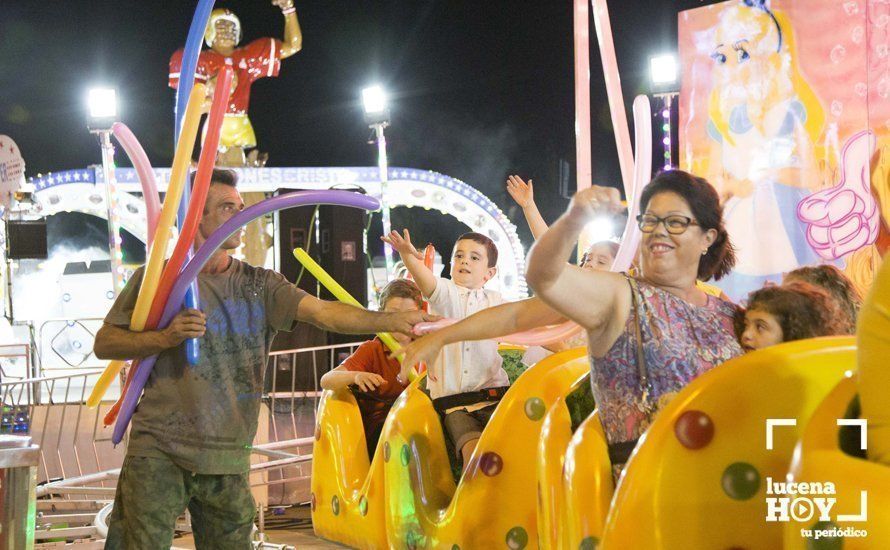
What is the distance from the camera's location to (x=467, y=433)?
3291 millimetres

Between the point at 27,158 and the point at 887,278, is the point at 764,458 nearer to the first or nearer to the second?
the point at 887,278

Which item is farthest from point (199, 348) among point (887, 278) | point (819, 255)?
point (819, 255)

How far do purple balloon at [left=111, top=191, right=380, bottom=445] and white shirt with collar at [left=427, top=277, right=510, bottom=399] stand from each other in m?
0.99

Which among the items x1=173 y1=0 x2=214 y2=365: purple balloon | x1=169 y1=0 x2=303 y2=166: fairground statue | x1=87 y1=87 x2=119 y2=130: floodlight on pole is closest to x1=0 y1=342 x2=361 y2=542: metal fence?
x1=87 y1=87 x2=119 y2=130: floodlight on pole

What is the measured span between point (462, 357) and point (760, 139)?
3.56 m

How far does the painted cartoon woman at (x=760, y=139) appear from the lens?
6082 mm

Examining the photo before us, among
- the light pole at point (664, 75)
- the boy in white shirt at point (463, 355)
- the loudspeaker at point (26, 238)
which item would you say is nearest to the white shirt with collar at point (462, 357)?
the boy in white shirt at point (463, 355)

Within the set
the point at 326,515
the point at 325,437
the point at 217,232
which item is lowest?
the point at 326,515

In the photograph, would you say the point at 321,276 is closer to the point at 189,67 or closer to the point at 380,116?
the point at 189,67

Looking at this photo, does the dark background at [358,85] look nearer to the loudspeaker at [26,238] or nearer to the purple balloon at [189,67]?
the loudspeaker at [26,238]

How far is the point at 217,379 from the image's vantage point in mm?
2520

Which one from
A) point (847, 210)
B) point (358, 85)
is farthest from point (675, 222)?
point (358, 85)

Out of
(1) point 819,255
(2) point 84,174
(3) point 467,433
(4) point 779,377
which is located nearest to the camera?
(4) point 779,377

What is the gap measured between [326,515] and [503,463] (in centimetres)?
147
